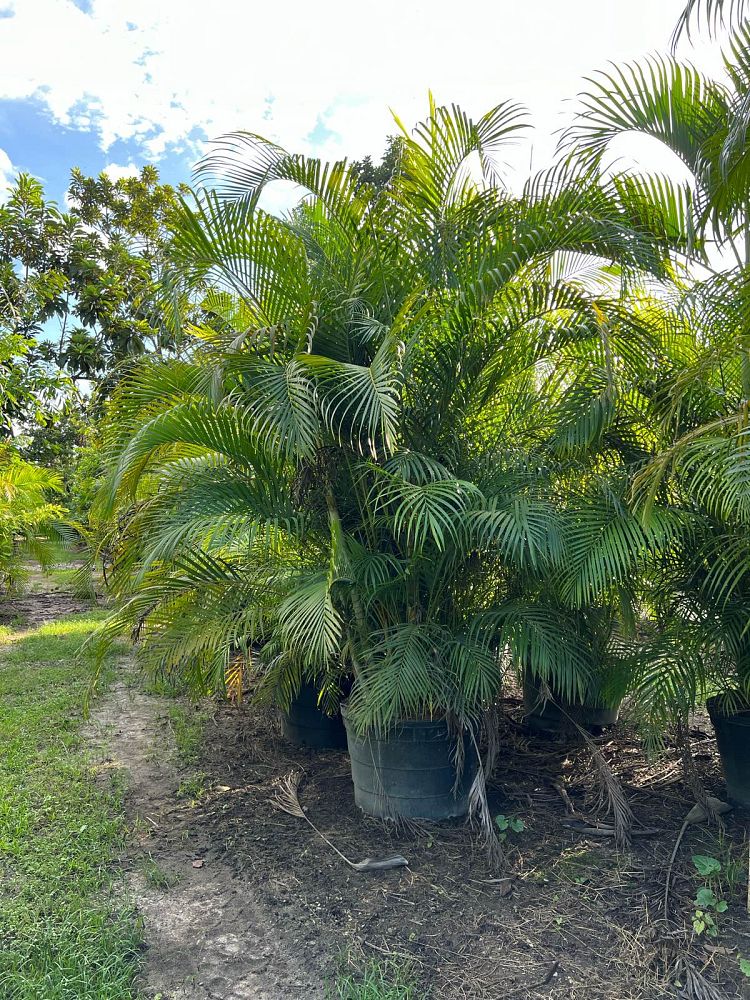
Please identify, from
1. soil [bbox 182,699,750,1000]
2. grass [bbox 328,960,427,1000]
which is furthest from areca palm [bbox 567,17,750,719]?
grass [bbox 328,960,427,1000]

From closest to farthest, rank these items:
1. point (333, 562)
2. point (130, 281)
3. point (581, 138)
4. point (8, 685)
Result: point (333, 562)
point (581, 138)
point (8, 685)
point (130, 281)

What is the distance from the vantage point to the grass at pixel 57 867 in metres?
2.34

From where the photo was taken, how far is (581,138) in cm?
307

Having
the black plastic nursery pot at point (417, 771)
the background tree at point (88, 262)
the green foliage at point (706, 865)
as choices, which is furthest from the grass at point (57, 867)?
the background tree at point (88, 262)

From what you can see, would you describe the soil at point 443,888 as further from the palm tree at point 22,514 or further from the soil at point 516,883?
the palm tree at point 22,514

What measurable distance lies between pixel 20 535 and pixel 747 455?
326 inches

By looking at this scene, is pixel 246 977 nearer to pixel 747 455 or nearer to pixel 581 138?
pixel 747 455

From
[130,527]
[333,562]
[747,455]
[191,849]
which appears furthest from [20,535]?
[747,455]

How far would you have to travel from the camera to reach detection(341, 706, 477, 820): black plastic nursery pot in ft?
11.0

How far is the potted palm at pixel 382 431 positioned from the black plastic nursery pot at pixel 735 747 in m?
0.78

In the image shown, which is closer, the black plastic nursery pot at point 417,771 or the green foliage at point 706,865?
the green foliage at point 706,865

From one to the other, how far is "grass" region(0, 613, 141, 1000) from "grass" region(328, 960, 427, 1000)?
2.11ft

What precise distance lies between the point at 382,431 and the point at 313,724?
217cm

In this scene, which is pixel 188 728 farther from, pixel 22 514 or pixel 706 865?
pixel 22 514
